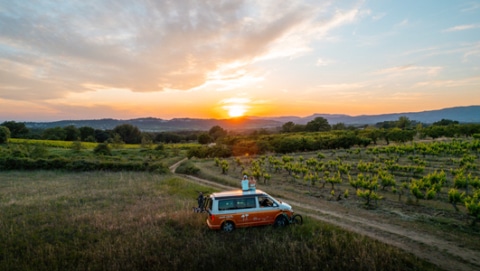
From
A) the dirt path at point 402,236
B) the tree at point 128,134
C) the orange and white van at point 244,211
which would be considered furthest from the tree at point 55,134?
the orange and white van at point 244,211

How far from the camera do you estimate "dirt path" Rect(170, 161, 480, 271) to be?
12.1 m

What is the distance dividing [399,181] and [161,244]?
26.8 meters

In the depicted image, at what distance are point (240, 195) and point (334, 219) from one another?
7.00 meters

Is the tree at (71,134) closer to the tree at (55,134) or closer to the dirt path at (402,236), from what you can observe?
the tree at (55,134)

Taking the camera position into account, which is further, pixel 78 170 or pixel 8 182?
pixel 78 170

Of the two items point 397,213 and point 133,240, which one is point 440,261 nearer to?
point 397,213

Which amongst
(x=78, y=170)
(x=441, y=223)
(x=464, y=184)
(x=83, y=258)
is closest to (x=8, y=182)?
(x=78, y=170)

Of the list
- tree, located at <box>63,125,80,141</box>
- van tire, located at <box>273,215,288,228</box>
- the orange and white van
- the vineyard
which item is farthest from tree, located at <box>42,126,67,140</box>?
van tire, located at <box>273,215,288,228</box>

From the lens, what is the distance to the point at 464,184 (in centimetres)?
2344

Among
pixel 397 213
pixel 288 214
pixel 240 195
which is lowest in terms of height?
pixel 397 213

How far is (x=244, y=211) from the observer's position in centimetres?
1465

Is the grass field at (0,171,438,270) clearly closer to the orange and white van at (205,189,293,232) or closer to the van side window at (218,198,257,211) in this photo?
the orange and white van at (205,189,293,232)

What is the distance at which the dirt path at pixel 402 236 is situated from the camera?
12.1m

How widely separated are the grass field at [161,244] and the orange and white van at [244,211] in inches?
19.1
